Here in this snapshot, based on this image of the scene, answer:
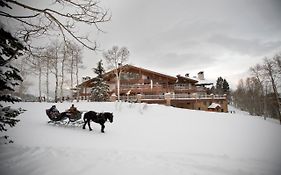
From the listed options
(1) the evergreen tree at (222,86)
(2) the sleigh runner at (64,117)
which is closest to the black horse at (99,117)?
(2) the sleigh runner at (64,117)

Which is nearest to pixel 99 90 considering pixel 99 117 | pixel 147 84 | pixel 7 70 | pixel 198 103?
pixel 147 84

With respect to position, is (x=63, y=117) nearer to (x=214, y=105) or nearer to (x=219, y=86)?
(x=214, y=105)

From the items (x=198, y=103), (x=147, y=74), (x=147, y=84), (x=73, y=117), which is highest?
(x=147, y=74)

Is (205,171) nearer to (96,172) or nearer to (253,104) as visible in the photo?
(96,172)

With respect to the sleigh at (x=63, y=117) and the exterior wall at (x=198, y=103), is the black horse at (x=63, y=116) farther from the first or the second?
the exterior wall at (x=198, y=103)

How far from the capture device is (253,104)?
5541cm

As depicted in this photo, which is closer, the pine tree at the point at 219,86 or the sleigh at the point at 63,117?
the sleigh at the point at 63,117

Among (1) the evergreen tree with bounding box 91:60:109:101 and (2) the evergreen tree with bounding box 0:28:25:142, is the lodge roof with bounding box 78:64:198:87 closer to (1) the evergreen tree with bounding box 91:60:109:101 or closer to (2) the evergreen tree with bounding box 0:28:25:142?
(1) the evergreen tree with bounding box 91:60:109:101

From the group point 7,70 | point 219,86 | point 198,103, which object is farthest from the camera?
point 219,86

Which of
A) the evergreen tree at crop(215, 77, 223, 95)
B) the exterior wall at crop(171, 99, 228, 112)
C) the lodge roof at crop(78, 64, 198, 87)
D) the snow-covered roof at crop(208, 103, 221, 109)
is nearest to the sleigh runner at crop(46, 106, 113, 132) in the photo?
the exterior wall at crop(171, 99, 228, 112)

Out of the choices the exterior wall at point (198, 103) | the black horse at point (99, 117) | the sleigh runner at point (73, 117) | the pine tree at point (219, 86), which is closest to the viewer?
the black horse at point (99, 117)

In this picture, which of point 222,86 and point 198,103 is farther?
point 222,86

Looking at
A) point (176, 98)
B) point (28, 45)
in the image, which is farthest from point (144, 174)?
point (176, 98)

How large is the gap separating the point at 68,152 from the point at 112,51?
29.3 metres
